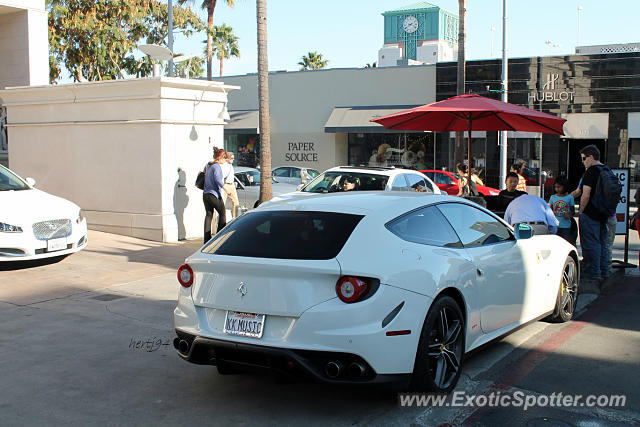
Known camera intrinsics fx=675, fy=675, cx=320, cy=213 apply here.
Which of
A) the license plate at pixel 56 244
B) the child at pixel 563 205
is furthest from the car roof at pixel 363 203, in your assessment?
the license plate at pixel 56 244

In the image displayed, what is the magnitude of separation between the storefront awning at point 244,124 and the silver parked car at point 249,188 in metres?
16.1

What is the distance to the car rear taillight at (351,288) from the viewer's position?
4387mm

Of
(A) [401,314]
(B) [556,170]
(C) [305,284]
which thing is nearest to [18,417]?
(C) [305,284]

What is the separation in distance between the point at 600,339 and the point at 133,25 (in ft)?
109

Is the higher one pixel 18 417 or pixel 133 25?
pixel 133 25

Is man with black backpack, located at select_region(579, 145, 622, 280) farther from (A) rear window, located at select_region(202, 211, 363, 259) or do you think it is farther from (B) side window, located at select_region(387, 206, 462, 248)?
(A) rear window, located at select_region(202, 211, 363, 259)

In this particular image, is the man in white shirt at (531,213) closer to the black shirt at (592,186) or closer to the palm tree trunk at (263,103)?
the black shirt at (592,186)

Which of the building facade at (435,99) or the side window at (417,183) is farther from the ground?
the building facade at (435,99)

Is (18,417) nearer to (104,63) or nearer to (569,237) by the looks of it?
(569,237)

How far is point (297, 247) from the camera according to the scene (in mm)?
4766

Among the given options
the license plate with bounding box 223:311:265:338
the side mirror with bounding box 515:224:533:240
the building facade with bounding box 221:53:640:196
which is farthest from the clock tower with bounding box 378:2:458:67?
the license plate with bounding box 223:311:265:338

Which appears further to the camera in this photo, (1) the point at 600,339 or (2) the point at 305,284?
(1) the point at 600,339

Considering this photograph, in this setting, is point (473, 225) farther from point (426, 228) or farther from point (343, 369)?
point (343, 369)

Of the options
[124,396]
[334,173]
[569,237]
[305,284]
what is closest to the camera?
[305,284]
